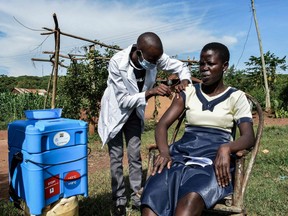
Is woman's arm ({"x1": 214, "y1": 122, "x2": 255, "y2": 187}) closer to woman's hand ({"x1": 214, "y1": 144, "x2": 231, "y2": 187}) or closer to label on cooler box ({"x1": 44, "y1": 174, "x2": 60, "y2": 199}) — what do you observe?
woman's hand ({"x1": 214, "y1": 144, "x2": 231, "y2": 187})

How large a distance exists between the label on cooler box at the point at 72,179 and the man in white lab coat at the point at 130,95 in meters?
0.56

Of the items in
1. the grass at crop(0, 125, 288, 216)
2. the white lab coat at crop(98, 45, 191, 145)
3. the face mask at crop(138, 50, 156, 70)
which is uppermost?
the face mask at crop(138, 50, 156, 70)

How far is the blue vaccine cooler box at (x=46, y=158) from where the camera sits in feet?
6.87

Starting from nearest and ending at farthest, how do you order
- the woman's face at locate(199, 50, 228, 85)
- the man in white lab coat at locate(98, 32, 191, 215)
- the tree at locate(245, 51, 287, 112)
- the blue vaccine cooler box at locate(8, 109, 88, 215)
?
1. the blue vaccine cooler box at locate(8, 109, 88, 215)
2. the woman's face at locate(199, 50, 228, 85)
3. the man in white lab coat at locate(98, 32, 191, 215)
4. the tree at locate(245, 51, 287, 112)

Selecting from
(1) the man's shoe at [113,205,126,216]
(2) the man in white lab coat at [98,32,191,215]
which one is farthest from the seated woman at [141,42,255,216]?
(1) the man's shoe at [113,205,126,216]

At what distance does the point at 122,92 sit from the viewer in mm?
2688

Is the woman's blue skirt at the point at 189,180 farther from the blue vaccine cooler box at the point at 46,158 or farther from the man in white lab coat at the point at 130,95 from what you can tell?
the blue vaccine cooler box at the point at 46,158

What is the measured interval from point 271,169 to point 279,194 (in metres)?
1.02

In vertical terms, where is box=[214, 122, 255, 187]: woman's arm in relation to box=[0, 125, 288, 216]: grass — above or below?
above

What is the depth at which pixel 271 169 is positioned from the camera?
4.42m

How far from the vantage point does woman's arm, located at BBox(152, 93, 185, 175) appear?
7.17 feet

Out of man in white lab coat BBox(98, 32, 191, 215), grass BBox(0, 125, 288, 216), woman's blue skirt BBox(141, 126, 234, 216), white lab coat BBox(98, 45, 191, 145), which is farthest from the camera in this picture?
grass BBox(0, 125, 288, 216)

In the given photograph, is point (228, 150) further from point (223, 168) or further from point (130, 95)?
point (130, 95)

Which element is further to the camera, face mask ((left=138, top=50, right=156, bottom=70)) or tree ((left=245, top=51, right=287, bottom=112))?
tree ((left=245, top=51, right=287, bottom=112))
